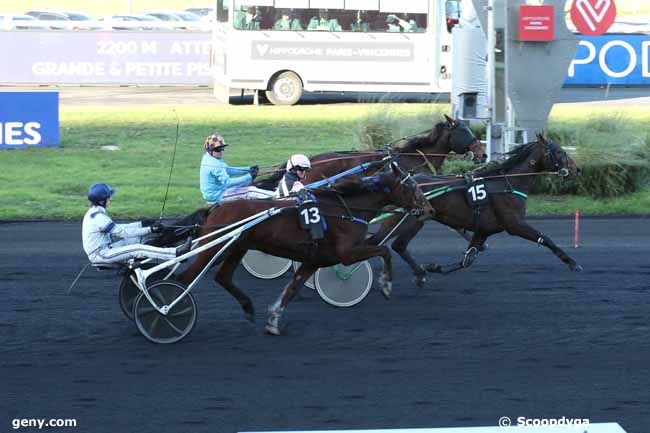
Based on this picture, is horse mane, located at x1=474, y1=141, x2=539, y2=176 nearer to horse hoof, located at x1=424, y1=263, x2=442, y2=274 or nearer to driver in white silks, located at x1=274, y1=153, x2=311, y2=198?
horse hoof, located at x1=424, y1=263, x2=442, y2=274

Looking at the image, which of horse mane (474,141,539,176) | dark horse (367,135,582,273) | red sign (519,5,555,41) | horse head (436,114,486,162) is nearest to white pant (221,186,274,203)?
dark horse (367,135,582,273)

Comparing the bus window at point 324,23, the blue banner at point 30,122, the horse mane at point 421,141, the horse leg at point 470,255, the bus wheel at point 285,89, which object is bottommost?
the horse leg at point 470,255

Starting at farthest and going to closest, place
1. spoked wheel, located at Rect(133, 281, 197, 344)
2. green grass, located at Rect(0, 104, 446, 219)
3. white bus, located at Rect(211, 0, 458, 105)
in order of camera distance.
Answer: white bus, located at Rect(211, 0, 458, 105)
green grass, located at Rect(0, 104, 446, 219)
spoked wheel, located at Rect(133, 281, 197, 344)

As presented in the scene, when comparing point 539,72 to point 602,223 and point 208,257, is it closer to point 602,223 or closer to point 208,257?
point 602,223

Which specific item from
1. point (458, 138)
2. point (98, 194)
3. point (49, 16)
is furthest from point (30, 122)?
point (49, 16)

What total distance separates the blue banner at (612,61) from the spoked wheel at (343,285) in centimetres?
1959

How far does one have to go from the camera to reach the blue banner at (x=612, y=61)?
28.7 metres

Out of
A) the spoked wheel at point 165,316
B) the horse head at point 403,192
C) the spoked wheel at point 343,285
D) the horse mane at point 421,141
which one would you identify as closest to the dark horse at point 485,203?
the spoked wheel at point 343,285

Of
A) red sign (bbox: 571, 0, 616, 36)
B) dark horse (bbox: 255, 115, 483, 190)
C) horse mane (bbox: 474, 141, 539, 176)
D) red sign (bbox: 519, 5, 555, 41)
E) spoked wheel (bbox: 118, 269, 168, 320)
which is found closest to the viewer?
spoked wheel (bbox: 118, 269, 168, 320)

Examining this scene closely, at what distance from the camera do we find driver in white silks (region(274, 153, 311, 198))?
10.3 m

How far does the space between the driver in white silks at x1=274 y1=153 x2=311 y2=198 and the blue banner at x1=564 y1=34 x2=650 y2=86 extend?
64.3 ft

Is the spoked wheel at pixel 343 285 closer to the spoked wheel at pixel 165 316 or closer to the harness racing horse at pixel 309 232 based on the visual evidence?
the harness racing horse at pixel 309 232

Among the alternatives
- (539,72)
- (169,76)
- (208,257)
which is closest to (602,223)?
(539,72)

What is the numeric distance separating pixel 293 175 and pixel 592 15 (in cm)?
1476
